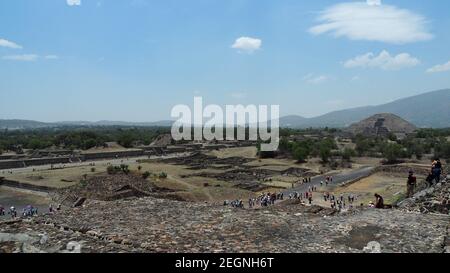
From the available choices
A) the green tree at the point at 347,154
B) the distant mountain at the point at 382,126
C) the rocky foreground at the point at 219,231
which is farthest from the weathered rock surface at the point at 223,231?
the distant mountain at the point at 382,126

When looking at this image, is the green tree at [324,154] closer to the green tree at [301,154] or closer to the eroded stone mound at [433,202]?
the green tree at [301,154]

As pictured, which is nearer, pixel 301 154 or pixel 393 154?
pixel 393 154

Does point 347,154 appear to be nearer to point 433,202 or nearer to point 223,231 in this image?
point 433,202

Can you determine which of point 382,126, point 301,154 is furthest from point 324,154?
point 382,126

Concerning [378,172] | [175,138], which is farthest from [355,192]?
[175,138]

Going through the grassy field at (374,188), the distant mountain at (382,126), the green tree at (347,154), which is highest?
the distant mountain at (382,126)

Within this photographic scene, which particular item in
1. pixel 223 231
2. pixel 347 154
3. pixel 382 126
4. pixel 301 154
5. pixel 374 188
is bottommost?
pixel 374 188

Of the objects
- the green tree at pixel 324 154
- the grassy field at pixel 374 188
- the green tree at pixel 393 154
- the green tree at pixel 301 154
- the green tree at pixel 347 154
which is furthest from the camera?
the green tree at pixel 347 154

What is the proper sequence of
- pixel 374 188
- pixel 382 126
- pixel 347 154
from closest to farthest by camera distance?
1. pixel 374 188
2. pixel 347 154
3. pixel 382 126

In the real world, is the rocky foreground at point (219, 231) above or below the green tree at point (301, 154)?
above
